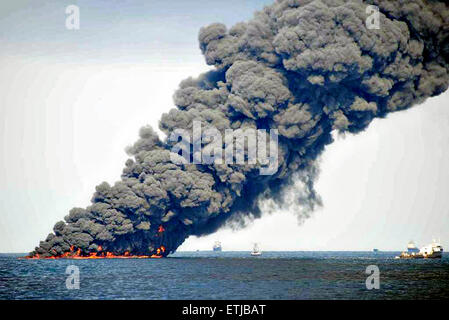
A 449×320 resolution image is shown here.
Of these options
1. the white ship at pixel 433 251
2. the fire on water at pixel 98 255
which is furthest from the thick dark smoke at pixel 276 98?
the white ship at pixel 433 251

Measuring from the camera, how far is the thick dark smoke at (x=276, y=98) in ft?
265

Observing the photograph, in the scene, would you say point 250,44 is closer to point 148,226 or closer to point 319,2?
point 319,2

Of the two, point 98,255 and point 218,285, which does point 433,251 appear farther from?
point 218,285

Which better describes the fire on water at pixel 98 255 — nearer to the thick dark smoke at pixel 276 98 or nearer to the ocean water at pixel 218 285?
the thick dark smoke at pixel 276 98

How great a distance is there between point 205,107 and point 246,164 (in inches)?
411

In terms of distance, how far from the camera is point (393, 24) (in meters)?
81.0

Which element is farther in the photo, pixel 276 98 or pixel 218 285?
pixel 276 98

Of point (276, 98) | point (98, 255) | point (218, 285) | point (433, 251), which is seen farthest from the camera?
point (433, 251)

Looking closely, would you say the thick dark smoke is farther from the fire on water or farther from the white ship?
the white ship

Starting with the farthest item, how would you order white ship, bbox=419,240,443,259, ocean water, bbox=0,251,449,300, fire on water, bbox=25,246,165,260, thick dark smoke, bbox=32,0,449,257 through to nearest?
1. white ship, bbox=419,240,443,259
2. fire on water, bbox=25,246,165,260
3. thick dark smoke, bbox=32,0,449,257
4. ocean water, bbox=0,251,449,300

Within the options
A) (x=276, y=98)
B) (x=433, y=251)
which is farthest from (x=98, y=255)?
(x=433, y=251)

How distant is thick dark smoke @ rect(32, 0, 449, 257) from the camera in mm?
80625

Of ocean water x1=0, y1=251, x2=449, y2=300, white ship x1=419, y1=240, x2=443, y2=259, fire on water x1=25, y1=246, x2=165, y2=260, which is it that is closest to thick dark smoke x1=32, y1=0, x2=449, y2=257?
fire on water x1=25, y1=246, x2=165, y2=260

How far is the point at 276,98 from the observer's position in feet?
282
